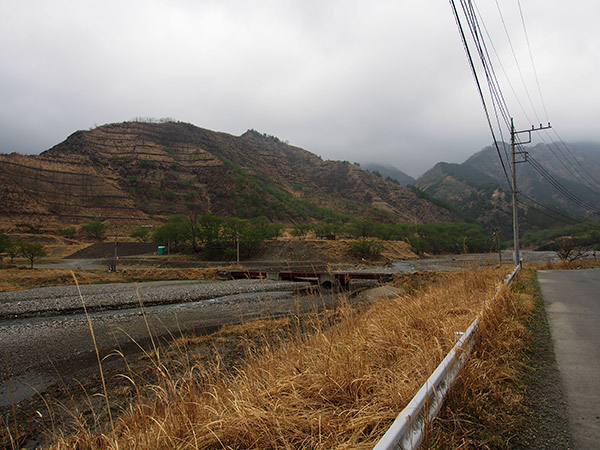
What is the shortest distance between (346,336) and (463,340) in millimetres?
1678

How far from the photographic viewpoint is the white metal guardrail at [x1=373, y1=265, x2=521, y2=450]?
1681 millimetres

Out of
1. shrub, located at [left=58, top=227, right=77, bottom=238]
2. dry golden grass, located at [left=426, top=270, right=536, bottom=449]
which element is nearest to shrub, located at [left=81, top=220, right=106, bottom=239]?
shrub, located at [left=58, top=227, right=77, bottom=238]

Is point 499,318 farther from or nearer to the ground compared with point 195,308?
farther from the ground

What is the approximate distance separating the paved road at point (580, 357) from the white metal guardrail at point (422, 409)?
84 centimetres

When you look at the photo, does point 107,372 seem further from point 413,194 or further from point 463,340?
point 413,194

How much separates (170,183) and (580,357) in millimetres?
98311

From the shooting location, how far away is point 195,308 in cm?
1723

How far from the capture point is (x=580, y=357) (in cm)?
405

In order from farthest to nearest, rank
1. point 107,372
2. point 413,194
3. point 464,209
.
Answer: point 464,209 < point 413,194 < point 107,372

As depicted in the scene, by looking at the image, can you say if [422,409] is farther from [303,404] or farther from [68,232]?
[68,232]

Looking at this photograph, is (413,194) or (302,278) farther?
(413,194)

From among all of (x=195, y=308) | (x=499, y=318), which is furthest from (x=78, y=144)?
(x=499, y=318)

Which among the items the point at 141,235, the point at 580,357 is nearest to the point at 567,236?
→ the point at 141,235

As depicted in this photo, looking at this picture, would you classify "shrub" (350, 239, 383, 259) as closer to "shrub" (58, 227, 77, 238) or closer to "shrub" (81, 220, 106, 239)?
"shrub" (81, 220, 106, 239)
